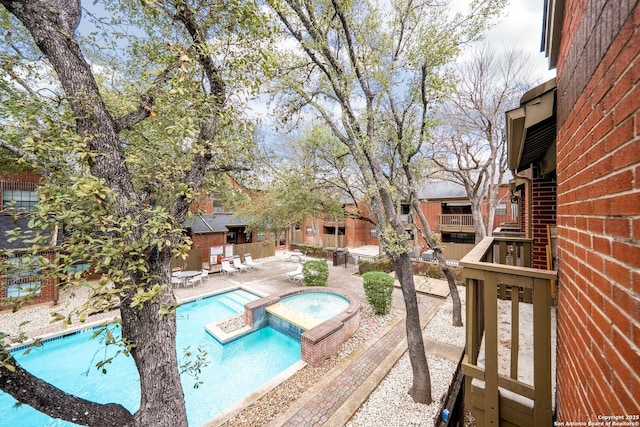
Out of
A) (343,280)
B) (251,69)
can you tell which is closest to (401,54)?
(251,69)

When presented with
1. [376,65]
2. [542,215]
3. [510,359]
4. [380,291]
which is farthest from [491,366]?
[380,291]

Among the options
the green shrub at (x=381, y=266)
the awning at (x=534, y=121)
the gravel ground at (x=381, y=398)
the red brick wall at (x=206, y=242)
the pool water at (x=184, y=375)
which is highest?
the awning at (x=534, y=121)

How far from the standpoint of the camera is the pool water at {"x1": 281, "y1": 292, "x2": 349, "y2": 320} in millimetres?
9492

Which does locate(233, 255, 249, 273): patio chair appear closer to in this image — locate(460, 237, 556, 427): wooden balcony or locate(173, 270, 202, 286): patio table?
locate(173, 270, 202, 286): patio table

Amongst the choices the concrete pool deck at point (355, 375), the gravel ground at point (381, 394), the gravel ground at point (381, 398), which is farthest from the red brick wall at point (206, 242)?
the gravel ground at point (381, 398)

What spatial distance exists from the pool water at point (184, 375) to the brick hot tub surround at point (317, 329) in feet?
1.39

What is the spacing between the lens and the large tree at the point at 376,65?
489cm

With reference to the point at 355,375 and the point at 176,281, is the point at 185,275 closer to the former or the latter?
the point at 176,281

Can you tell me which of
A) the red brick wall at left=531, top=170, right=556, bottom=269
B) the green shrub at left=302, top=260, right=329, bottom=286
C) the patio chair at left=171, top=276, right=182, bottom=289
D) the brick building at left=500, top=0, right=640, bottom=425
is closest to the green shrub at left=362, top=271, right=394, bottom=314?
the green shrub at left=302, top=260, right=329, bottom=286

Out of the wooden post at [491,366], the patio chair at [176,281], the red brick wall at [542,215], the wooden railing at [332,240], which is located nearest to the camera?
the wooden post at [491,366]

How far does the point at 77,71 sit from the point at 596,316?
4.95 meters

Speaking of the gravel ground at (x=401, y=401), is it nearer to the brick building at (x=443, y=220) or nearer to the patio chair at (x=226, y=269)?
the brick building at (x=443, y=220)

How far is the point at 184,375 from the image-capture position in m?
Result: 6.39

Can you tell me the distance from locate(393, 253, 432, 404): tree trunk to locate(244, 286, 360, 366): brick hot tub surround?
2.16 m
